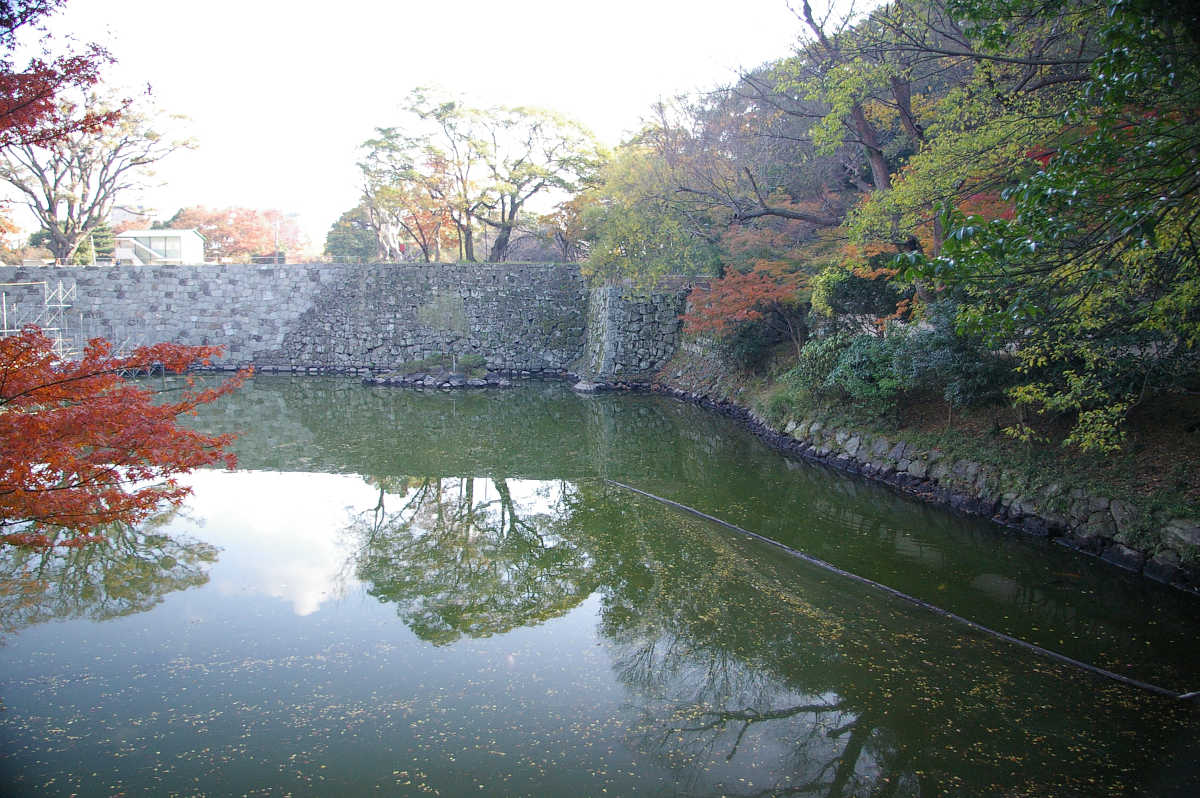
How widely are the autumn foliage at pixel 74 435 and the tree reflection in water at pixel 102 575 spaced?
0.92 metres

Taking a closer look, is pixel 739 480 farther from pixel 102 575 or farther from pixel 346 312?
pixel 346 312

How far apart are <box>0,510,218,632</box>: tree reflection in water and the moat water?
24 mm

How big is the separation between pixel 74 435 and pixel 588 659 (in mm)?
3050

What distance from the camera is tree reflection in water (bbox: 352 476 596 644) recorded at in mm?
4754

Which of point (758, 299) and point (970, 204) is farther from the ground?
point (970, 204)

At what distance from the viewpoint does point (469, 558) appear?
5762 mm

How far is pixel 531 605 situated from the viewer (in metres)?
4.89

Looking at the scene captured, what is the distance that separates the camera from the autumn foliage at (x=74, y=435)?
11.5 feet

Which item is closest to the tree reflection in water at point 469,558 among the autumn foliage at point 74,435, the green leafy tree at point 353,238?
the autumn foliage at point 74,435

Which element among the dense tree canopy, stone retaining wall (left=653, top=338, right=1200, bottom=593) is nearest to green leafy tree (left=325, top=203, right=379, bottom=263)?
the dense tree canopy

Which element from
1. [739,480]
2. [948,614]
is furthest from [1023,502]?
[739,480]

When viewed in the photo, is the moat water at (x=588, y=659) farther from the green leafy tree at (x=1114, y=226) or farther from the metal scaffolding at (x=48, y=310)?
the metal scaffolding at (x=48, y=310)

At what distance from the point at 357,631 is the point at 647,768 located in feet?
7.14

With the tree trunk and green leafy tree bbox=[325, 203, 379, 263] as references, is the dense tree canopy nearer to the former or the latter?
the tree trunk
